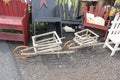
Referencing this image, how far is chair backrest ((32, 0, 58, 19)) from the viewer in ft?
13.2

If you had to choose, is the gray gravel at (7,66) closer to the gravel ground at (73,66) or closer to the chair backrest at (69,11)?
the gravel ground at (73,66)

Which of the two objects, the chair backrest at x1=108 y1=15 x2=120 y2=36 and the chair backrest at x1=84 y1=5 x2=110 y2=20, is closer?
the chair backrest at x1=108 y1=15 x2=120 y2=36

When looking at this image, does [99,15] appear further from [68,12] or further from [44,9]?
[44,9]

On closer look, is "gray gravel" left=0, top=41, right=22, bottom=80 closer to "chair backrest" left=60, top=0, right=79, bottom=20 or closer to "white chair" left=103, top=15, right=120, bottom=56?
"chair backrest" left=60, top=0, right=79, bottom=20

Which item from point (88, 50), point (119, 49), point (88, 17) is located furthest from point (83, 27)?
point (119, 49)

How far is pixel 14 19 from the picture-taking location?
13.2ft

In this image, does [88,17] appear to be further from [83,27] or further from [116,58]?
[116,58]

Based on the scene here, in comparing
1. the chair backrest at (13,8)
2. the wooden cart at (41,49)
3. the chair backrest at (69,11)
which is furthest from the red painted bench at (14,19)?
the chair backrest at (69,11)

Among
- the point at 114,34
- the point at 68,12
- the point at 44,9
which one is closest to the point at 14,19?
the point at 44,9

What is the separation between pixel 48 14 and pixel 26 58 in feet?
3.43

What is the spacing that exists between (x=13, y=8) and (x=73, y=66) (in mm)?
1706

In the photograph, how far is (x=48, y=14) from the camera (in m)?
4.11

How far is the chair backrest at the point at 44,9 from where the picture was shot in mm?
4016

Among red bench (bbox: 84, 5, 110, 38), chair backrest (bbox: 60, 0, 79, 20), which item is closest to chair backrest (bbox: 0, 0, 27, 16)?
chair backrest (bbox: 60, 0, 79, 20)
